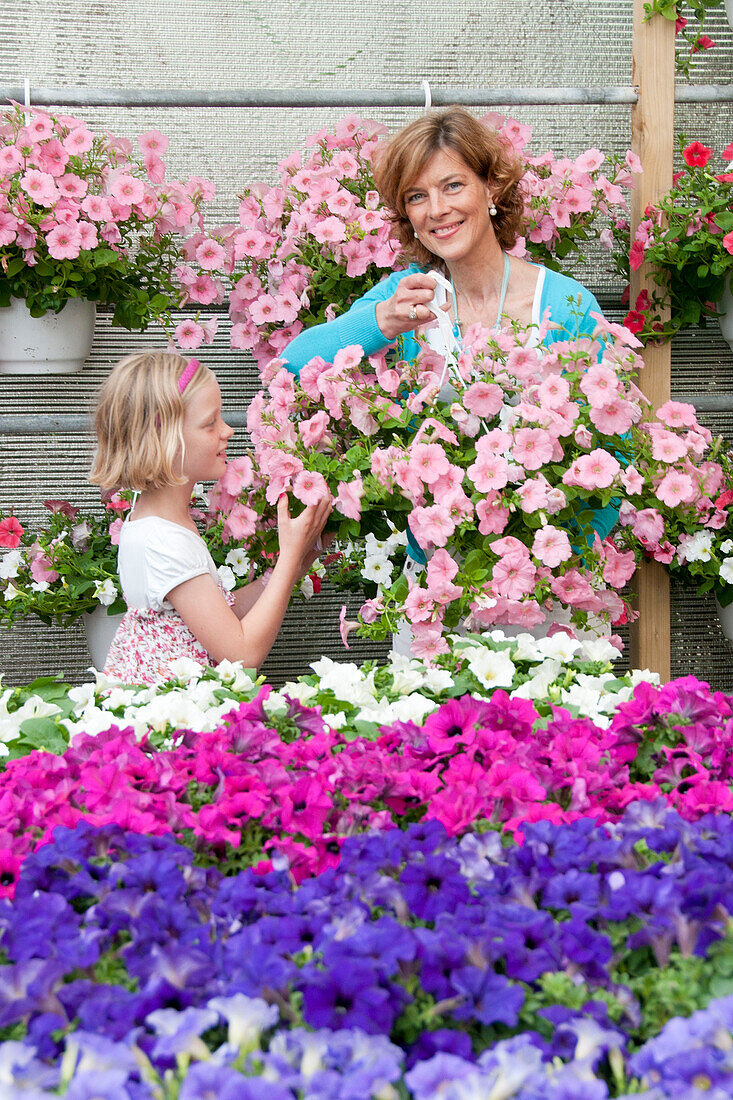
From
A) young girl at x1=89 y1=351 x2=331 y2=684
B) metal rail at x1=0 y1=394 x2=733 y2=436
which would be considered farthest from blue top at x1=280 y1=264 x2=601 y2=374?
metal rail at x1=0 y1=394 x2=733 y2=436

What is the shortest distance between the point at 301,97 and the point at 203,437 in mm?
1032

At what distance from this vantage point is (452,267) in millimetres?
2195

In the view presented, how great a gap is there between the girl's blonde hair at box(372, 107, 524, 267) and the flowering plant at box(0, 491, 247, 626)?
0.87 m

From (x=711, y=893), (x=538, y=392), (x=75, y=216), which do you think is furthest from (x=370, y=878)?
(x=75, y=216)

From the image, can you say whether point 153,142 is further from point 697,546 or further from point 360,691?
point 360,691

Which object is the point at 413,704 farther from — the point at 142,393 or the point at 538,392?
the point at 142,393

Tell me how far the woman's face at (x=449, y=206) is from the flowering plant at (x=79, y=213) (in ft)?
2.25

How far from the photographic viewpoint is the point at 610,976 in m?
0.68

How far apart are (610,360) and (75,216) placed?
49.2 inches

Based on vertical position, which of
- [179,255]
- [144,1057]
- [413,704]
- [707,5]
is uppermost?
[707,5]

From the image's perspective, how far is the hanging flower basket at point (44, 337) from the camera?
2.48m

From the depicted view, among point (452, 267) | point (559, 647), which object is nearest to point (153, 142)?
point (452, 267)

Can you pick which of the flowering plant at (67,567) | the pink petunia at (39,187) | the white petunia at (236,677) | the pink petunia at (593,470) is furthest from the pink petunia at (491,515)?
the pink petunia at (39,187)

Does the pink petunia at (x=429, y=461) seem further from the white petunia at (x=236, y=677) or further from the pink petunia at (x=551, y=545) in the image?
the white petunia at (x=236, y=677)
